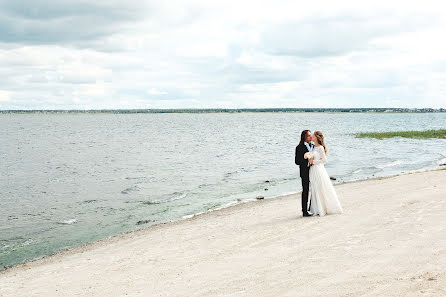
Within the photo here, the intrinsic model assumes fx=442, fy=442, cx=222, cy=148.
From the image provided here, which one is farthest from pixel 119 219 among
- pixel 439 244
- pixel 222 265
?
pixel 439 244

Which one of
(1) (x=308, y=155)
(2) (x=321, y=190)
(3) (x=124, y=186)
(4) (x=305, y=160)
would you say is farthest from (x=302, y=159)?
(3) (x=124, y=186)

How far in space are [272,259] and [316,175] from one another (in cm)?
483

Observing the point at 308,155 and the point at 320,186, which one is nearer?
the point at 308,155

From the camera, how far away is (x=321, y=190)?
46.0 feet

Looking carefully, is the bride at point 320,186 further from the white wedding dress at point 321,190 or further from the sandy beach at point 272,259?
the sandy beach at point 272,259

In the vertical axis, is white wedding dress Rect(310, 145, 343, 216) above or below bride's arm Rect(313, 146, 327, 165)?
below

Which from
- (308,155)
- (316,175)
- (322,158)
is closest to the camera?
(308,155)

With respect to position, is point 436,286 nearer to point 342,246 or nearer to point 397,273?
point 397,273

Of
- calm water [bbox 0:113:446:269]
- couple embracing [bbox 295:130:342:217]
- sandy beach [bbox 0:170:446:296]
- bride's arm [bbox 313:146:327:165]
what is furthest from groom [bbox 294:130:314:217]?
calm water [bbox 0:113:446:269]

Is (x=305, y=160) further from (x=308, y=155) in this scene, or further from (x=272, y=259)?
(x=272, y=259)

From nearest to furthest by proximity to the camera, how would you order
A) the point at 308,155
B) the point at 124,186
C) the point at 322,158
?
the point at 308,155 → the point at 322,158 → the point at 124,186

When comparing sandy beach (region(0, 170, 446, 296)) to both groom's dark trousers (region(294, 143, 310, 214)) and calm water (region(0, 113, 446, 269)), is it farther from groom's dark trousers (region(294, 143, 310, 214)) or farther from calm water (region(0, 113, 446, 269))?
calm water (region(0, 113, 446, 269))

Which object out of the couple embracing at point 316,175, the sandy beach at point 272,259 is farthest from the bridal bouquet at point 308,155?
the sandy beach at point 272,259

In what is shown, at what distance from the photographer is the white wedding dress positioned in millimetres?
13961
